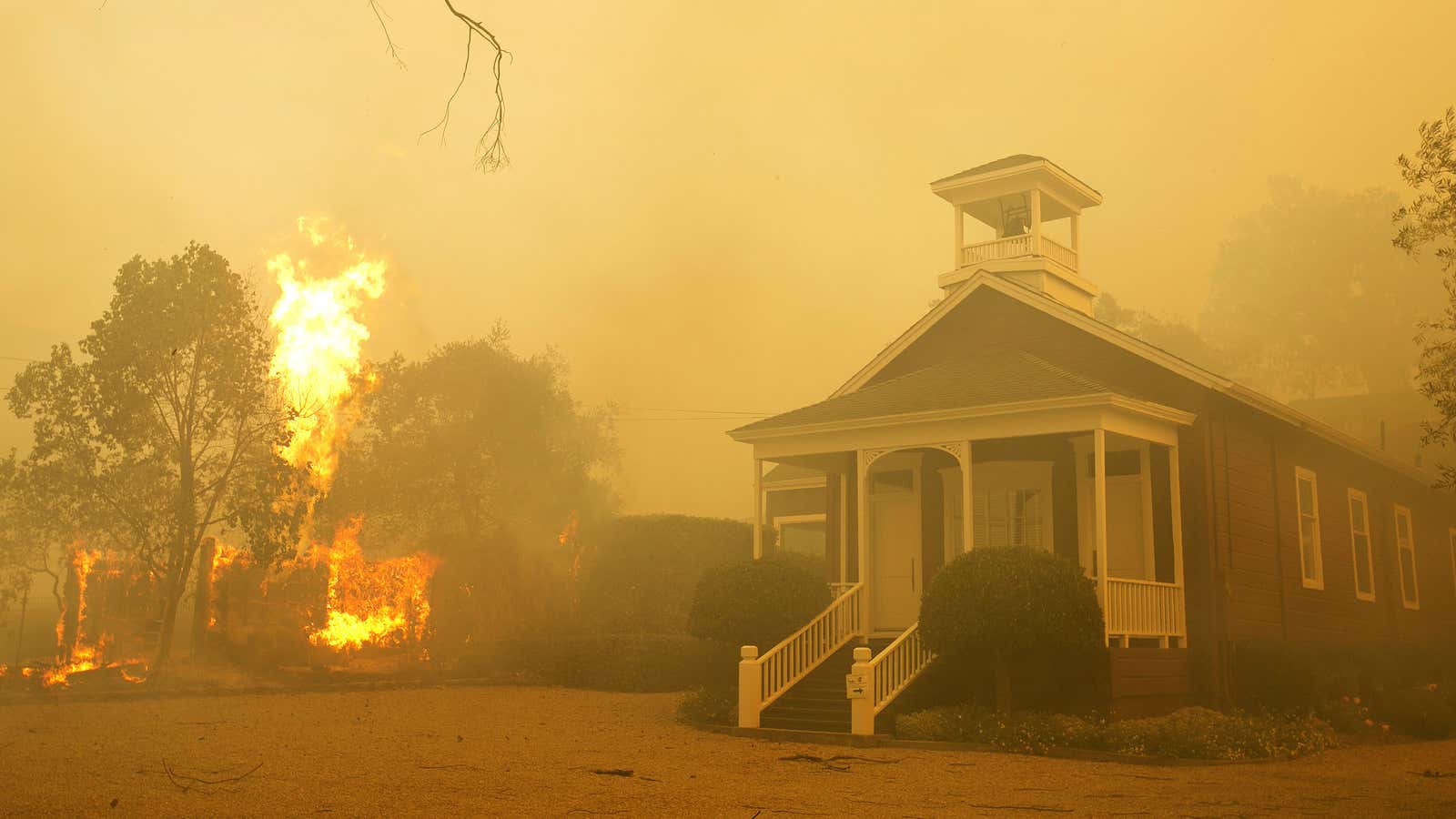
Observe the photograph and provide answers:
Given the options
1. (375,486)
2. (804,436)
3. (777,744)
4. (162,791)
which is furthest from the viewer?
(375,486)

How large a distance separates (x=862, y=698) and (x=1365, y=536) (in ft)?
50.3

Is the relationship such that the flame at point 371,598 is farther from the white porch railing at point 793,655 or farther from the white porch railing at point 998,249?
the white porch railing at point 998,249

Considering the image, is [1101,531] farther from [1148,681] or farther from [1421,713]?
[1421,713]

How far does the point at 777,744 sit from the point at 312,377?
1583cm

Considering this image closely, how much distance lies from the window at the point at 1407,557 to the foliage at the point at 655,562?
1554 cm

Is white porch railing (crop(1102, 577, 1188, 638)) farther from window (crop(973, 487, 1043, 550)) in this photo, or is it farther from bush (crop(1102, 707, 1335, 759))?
window (crop(973, 487, 1043, 550))

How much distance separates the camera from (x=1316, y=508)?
23250 mm

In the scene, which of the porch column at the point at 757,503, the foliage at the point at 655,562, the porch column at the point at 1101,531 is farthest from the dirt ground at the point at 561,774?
the foliage at the point at 655,562

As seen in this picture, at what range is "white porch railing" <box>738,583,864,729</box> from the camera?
17.0 meters

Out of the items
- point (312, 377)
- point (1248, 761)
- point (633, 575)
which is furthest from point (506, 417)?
point (1248, 761)

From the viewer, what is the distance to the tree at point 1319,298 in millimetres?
61656

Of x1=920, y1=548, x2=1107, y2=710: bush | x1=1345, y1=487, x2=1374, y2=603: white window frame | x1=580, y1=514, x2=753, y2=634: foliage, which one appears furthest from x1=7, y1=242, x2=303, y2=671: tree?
x1=1345, y1=487, x2=1374, y2=603: white window frame

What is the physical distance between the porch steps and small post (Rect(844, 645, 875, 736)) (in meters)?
0.59

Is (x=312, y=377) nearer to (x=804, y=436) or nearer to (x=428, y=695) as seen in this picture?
(x=428, y=695)
